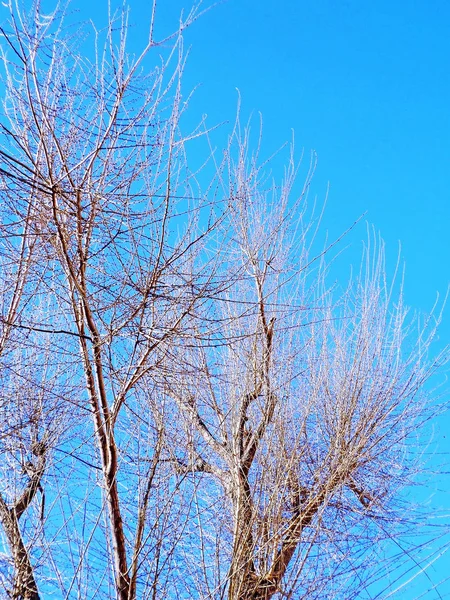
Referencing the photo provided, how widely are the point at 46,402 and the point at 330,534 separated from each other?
2057 mm

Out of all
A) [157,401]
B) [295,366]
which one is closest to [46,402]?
[157,401]

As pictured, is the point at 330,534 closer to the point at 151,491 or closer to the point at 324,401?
the point at 324,401

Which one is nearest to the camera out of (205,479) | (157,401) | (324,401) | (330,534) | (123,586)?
(123,586)

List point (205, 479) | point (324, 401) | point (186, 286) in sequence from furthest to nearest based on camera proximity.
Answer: point (324, 401) < point (205, 479) < point (186, 286)

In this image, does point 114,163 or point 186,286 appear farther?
point 114,163

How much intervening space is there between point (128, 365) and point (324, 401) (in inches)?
121

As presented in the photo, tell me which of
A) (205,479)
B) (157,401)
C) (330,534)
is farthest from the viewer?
(205,479)

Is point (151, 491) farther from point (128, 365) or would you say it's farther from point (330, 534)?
point (330, 534)

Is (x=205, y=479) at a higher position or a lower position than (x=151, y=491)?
higher

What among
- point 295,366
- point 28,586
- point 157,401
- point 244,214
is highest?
point 244,214

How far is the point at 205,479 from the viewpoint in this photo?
5312mm

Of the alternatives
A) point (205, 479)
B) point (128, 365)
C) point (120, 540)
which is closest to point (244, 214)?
point (205, 479)

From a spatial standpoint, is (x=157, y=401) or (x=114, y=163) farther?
(x=157, y=401)

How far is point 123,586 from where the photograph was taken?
293 cm
